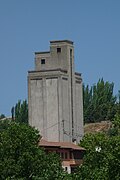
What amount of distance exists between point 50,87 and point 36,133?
5171cm

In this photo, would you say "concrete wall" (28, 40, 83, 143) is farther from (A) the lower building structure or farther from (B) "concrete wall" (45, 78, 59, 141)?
(A) the lower building structure

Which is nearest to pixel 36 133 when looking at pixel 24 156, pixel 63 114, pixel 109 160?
pixel 24 156

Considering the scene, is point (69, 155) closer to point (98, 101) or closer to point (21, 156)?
point (21, 156)

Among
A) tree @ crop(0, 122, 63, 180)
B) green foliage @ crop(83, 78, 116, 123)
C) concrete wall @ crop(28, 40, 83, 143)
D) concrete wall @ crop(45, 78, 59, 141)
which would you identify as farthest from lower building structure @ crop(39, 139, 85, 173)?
green foliage @ crop(83, 78, 116, 123)

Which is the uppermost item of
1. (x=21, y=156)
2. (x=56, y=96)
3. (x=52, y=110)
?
(x=56, y=96)

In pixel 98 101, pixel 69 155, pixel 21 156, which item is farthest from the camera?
pixel 98 101

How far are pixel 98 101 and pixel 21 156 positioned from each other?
3162 inches

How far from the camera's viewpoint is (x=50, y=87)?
112250mm

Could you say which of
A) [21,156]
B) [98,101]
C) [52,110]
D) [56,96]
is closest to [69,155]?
[52,110]

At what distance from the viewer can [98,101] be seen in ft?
454

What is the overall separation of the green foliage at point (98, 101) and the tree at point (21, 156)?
7509 cm

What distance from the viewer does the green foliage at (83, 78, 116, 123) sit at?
449 feet

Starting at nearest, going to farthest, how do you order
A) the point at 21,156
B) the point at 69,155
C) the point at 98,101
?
1. the point at 21,156
2. the point at 69,155
3. the point at 98,101

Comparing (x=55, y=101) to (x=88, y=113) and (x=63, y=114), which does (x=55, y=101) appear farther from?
(x=88, y=113)
